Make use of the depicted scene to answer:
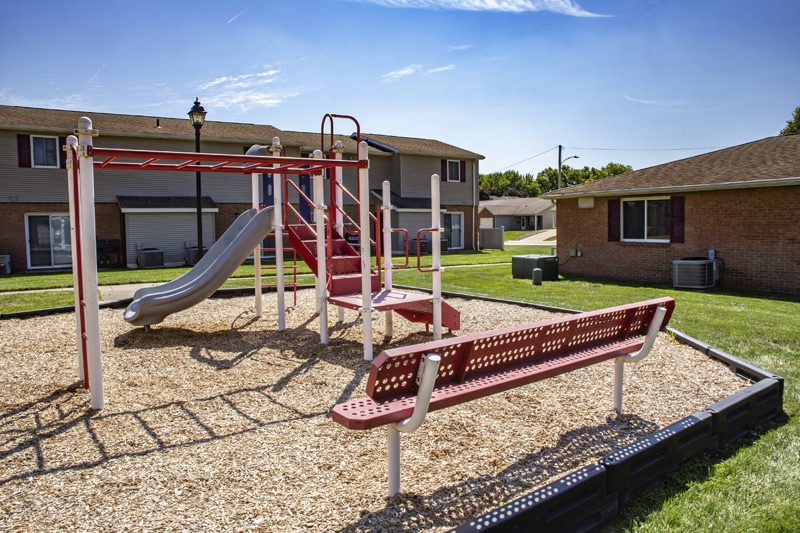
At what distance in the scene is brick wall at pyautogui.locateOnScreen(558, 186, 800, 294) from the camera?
13.3 m

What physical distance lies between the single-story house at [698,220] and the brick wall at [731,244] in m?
0.02

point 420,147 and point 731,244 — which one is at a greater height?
point 420,147

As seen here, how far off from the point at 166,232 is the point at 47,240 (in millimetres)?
4352

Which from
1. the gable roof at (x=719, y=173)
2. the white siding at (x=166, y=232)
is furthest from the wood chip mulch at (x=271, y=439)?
the white siding at (x=166, y=232)

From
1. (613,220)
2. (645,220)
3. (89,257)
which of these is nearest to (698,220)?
(645,220)

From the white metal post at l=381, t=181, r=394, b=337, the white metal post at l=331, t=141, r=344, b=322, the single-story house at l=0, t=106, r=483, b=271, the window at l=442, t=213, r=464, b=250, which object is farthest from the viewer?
the window at l=442, t=213, r=464, b=250

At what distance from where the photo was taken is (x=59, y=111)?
82.9 feet

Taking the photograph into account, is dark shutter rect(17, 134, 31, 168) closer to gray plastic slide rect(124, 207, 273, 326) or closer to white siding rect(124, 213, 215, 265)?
white siding rect(124, 213, 215, 265)

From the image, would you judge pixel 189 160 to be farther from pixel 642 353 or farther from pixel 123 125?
pixel 123 125

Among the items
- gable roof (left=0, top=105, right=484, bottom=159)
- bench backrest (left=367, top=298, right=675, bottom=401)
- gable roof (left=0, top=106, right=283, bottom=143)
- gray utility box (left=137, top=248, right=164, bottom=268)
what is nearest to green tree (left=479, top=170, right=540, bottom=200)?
gable roof (left=0, top=105, right=484, bottom=159)

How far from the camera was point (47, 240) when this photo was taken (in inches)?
913

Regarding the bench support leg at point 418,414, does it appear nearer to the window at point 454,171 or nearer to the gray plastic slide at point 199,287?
the gray plastic slide at point 199,287

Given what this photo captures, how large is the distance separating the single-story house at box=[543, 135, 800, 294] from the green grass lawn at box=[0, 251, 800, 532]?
1225mm

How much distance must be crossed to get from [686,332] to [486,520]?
645 cm
